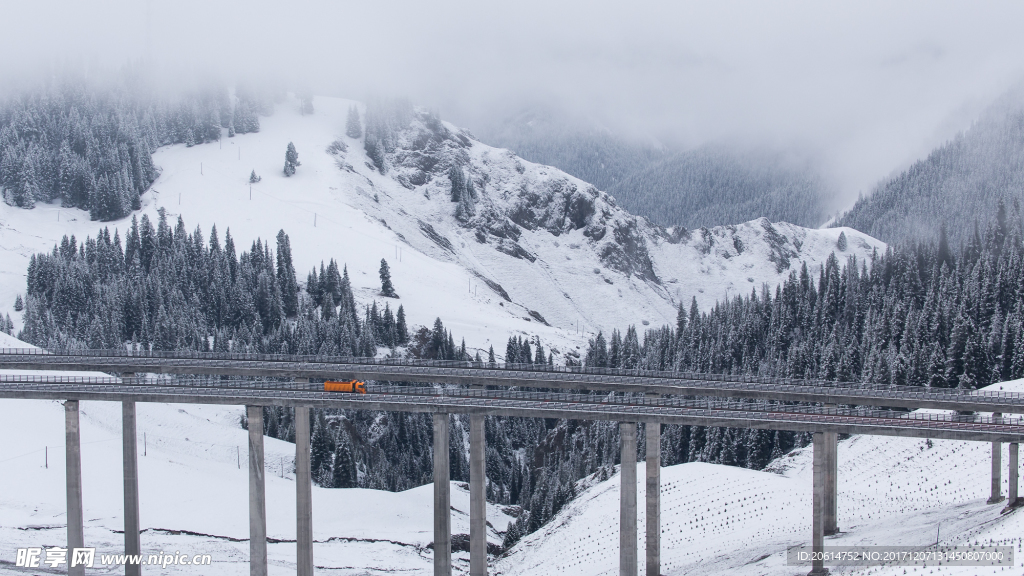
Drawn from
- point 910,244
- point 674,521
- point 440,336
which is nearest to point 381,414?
point 440,336

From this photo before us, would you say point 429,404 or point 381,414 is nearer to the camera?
point 429,404

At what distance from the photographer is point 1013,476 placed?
61.3 metres

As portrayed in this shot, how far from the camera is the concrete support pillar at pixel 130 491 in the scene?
71938mm

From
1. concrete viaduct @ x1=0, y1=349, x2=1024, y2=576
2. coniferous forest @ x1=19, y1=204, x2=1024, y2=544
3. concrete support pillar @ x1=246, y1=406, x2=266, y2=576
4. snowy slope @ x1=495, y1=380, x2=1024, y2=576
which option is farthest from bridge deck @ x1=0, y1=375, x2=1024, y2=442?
coniferous forest @ x1=19, y1=204, x2=1024, y2=544

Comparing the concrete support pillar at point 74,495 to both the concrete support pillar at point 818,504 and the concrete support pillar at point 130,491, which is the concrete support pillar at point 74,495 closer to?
the concrete support pillar at point 130,491

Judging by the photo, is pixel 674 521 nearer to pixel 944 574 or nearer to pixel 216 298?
pixel 944 574

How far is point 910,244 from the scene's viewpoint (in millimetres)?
190750

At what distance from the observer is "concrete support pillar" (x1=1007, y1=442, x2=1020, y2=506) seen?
192 feet

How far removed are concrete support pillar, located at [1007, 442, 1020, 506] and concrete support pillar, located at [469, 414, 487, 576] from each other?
35878mm

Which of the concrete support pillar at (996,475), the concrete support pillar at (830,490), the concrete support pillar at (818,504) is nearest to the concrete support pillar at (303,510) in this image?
the concrete support pillar at (818,504)

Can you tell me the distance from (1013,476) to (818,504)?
13.3 m

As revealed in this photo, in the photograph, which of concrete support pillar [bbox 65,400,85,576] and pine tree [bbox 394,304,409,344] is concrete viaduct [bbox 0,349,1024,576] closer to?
concrete support pillar [bbox 65,400,85,576]

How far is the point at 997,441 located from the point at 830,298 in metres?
117

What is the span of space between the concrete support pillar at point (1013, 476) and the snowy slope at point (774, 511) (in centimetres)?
160
